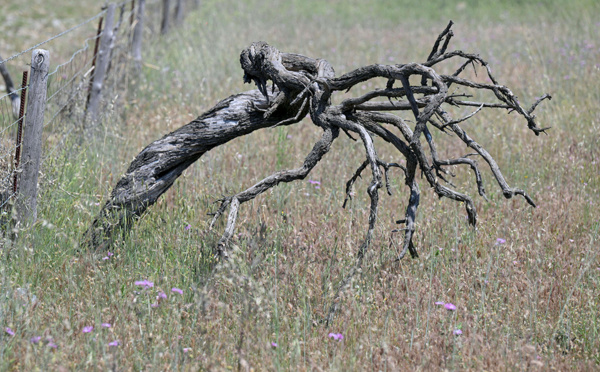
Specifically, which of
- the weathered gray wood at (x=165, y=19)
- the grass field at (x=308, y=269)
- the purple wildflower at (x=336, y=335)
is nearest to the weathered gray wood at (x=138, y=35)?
the grass field at (x=308, y=269)

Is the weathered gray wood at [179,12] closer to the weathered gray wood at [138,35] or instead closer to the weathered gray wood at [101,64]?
the weathered gray wood at [138,35]

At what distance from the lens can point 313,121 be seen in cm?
385

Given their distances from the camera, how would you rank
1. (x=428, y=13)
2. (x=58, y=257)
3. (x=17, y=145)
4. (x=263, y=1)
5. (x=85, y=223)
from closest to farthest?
1. (x=58, y=257)
2. (x=17, y=145)
3. (x=85, y=223)
4. (x=428, y=13)
5. (x=263, y=1)

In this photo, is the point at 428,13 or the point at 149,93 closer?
the point at 149,93

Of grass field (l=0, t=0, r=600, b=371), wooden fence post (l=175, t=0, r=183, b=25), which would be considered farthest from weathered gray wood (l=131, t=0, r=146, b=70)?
wooden fence post (l=175, t=0, r=183, b=25)

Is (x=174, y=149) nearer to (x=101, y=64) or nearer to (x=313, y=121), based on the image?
(x=313, y=121)

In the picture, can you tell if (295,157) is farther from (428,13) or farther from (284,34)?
(428,13)

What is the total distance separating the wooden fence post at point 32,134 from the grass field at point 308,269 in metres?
0.21

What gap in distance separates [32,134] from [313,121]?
1920 mm

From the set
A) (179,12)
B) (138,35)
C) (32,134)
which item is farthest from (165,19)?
(32,134)

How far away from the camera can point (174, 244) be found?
4172 mm

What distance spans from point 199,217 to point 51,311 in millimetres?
1649

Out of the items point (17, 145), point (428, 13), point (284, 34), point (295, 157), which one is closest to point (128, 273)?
point (17, 145)

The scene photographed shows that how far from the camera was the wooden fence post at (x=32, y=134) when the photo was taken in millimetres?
3990
